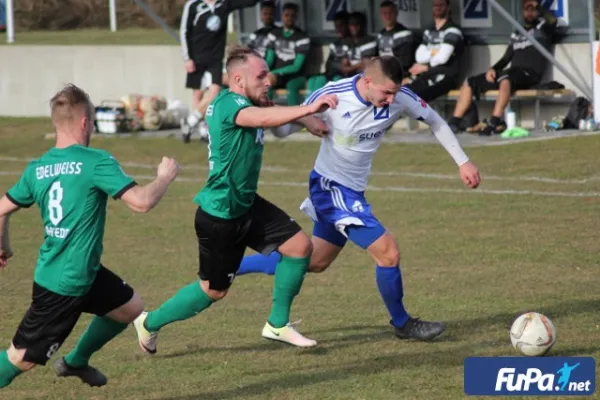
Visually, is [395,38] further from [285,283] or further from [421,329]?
[285,283]

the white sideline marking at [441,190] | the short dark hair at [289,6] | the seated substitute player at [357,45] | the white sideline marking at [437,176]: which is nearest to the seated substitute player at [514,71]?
the seated substitute player at [357,45]

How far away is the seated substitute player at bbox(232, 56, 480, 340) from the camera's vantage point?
24.8ft

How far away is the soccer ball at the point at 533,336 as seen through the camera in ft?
22.8

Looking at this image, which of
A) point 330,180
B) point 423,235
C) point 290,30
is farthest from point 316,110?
point 290,30

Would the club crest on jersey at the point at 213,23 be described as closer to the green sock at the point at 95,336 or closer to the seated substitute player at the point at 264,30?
the seated substitute player at the point at 264,30

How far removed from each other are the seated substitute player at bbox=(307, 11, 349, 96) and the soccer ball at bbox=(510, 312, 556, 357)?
38.0 feet

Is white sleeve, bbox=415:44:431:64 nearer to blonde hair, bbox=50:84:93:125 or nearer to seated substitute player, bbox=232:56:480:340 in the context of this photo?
seated substitute player, bbox=232:56:480:340

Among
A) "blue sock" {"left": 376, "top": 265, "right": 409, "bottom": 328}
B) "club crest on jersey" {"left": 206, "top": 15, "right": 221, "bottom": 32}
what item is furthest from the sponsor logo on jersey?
"club crest on jersey" {"left": 206, "top": 15, "right": 221, "bottom": 32}

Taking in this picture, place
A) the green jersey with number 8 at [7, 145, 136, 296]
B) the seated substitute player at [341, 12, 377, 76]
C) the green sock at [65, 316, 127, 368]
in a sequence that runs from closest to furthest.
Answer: the green jersey with number 8 at [7, 145, 136, 296] < the green sock at [65, 316, 127, 368] < the seated substitute player at [341, 12, 377, 76]

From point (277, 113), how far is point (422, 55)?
11.2 m

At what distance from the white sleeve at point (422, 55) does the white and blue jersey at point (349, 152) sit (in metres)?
9.91

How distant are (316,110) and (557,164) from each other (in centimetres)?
881

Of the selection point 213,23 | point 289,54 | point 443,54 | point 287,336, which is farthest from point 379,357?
point 289,54

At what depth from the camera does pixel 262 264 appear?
319 inches
